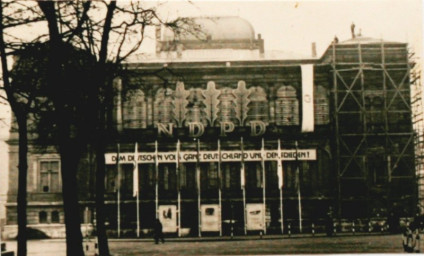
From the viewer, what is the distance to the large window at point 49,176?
35.1 meters

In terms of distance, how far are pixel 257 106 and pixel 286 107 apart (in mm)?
1415

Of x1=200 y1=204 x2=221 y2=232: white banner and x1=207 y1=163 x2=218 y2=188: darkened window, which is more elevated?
x1=207 y1=163 x2=218 y2=188: darkened window

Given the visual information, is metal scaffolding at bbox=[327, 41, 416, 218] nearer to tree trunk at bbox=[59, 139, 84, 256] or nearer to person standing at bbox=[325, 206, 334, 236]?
person standing at bbox=[325, 206, 334, 236]

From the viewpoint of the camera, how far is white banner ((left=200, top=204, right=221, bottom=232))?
33.7 meters

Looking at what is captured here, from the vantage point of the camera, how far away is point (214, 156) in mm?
34156

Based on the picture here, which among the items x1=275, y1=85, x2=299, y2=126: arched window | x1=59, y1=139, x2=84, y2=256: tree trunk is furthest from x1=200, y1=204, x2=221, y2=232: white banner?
x1=59, y1=139, x2=84, y2=256: tree trunk

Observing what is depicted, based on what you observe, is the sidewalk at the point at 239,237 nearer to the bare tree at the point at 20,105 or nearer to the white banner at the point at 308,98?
the white banner at the point at 308,98

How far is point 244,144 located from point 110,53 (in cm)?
1399

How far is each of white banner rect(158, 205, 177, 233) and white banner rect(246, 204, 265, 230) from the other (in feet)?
11.7

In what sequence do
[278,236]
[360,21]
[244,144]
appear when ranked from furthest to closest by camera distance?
[244,144], [278,236], [360,21]

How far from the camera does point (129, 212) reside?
1364 inches

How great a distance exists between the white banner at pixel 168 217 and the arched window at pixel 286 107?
681 cm

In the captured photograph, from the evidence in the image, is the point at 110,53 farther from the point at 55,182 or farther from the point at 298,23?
the point at 55,182

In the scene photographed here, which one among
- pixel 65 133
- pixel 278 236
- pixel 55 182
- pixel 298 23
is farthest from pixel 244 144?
pixel 65 133
